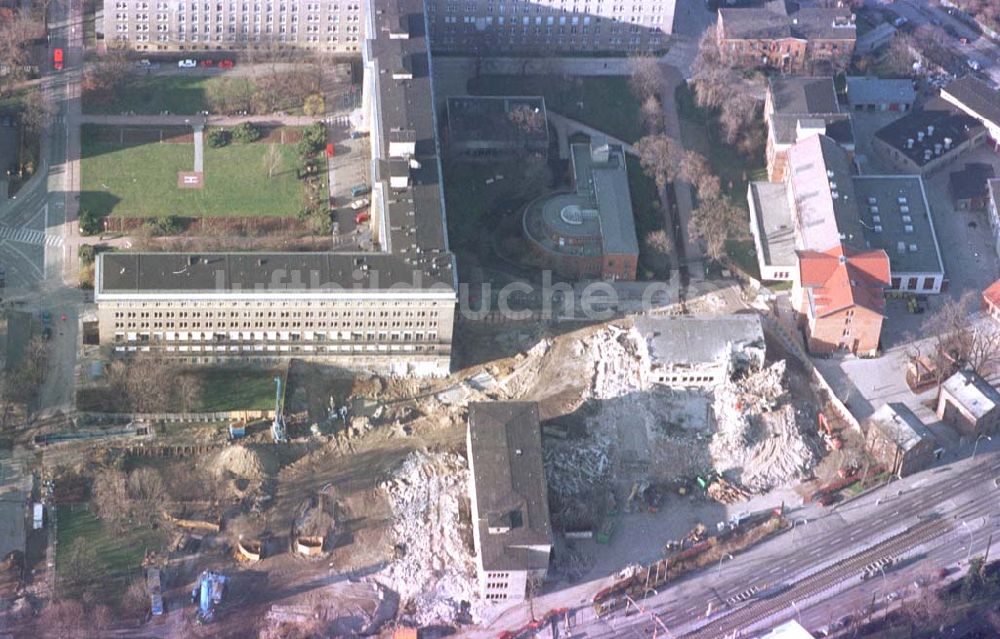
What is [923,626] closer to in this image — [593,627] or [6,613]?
[593,627]

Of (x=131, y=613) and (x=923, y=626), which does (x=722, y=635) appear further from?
(x=131, y=613)

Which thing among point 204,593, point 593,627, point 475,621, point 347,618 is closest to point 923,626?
point 593,627

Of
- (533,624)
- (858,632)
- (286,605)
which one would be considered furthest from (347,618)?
(858,632)

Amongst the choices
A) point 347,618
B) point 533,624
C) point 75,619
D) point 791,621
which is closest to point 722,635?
point 791,621

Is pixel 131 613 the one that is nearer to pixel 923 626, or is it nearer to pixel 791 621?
pixel 791 621

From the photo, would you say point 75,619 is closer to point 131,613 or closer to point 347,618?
point 131,613

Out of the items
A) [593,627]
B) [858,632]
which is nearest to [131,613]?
[593,627]
